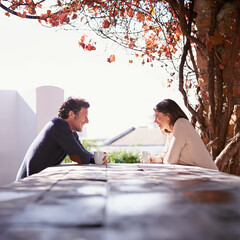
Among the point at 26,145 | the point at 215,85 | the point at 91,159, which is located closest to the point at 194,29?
the point at 215,85

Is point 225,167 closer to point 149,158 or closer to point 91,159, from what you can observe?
point 149,158

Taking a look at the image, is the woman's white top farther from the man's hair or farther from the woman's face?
the man's hair

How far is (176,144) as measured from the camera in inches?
91.3

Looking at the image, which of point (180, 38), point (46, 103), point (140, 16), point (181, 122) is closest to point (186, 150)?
point (181, 122)

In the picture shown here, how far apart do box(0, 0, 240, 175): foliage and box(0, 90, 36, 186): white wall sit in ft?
5.98

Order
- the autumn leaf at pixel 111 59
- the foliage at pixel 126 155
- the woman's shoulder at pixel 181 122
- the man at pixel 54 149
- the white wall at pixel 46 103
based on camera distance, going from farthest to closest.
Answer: the foliage at pixel 126 155 < the white wall at pixel 46 103 < the autumn leaf at pixel 111 59 < the woman's shoulder at pixel 181 122 < the man at pixel 54 149

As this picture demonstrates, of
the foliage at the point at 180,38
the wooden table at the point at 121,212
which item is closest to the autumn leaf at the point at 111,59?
the foliage at the point at 180,38

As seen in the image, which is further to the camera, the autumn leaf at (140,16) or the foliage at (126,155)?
the foliage at (126,155)

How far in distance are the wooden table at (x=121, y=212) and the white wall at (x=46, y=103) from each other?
428cm

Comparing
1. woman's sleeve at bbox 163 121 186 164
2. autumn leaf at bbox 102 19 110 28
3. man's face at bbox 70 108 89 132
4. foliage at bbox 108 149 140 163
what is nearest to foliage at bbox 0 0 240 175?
autumn leaf at bbox 102 19 110 28

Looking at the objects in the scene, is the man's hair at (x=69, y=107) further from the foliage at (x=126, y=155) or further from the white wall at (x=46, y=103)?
the foliage at (x=126, y=155)

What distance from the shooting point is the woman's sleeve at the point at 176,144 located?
89.2 inches

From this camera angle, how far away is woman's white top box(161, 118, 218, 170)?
2256 millimetres

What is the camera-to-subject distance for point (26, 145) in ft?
17.4
